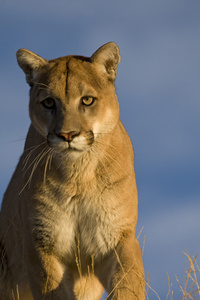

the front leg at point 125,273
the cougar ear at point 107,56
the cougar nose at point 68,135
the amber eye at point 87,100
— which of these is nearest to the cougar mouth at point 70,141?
the cougar nose at point 68,135

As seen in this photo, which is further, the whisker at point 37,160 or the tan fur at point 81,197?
the whisker at point 37,160

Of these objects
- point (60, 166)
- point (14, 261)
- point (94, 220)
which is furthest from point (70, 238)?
point (14, 261)

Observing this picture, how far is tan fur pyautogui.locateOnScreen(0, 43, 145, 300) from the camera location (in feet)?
18.9

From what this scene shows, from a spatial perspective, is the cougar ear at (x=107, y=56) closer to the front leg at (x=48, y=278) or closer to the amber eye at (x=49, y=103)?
the amber eye at (x=49, y=103)

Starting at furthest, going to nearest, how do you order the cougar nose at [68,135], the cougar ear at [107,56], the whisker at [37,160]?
the cougar ear at [107,56] < the whisker at [37,160] < the cougar nose at [68,135]

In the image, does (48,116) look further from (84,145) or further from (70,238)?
(70,238)

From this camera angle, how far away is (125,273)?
18.7 ft

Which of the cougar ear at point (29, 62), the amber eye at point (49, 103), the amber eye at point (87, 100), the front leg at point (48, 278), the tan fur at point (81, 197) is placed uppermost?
the cougar ear at point (29, 62)

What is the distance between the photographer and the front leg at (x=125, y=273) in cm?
570

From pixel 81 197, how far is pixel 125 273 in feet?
2.67

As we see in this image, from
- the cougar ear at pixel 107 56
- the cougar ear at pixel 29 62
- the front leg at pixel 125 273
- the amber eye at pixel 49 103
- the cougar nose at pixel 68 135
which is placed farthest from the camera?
the cougar ear at pixel 29 62

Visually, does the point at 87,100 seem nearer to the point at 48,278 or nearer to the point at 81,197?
the point at 81,197

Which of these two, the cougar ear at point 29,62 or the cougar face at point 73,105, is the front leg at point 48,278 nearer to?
the cougar face at point 73,105

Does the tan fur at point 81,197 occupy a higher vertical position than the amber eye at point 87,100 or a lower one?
lower
